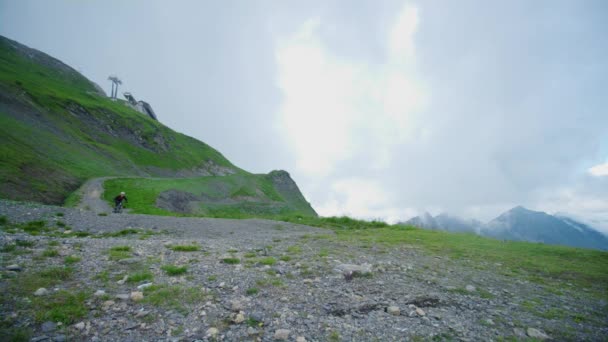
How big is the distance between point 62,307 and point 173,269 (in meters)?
2.84

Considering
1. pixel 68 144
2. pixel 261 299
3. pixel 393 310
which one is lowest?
pixel 393 310

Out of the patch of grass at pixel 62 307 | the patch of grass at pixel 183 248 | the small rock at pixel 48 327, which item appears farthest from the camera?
the patch of grass at pixel 183 248

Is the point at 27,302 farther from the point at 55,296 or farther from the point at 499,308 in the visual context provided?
the point at 499,308

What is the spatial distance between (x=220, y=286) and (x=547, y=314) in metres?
9.34

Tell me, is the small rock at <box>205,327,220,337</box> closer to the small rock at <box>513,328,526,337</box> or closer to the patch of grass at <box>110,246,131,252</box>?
the small rock at <box>513,328,526,337</box>

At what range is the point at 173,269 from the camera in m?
7.84

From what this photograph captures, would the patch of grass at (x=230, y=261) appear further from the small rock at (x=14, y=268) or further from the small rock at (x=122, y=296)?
the small rock at (x=14, y=268)

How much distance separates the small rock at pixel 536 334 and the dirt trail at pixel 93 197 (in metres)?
→ 33.0

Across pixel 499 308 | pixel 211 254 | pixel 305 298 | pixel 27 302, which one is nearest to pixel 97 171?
pixel 211 254

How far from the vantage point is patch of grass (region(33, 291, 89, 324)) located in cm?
483

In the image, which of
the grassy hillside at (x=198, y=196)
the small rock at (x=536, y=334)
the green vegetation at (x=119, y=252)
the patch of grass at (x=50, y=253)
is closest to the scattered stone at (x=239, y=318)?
the green vegetation at (x=119, y=252)

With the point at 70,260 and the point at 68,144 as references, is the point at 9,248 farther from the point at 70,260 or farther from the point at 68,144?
the point at 68,144

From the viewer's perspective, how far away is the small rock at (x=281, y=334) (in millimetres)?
4907

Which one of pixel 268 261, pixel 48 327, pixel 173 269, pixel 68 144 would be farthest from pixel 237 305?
pixel 68 144
